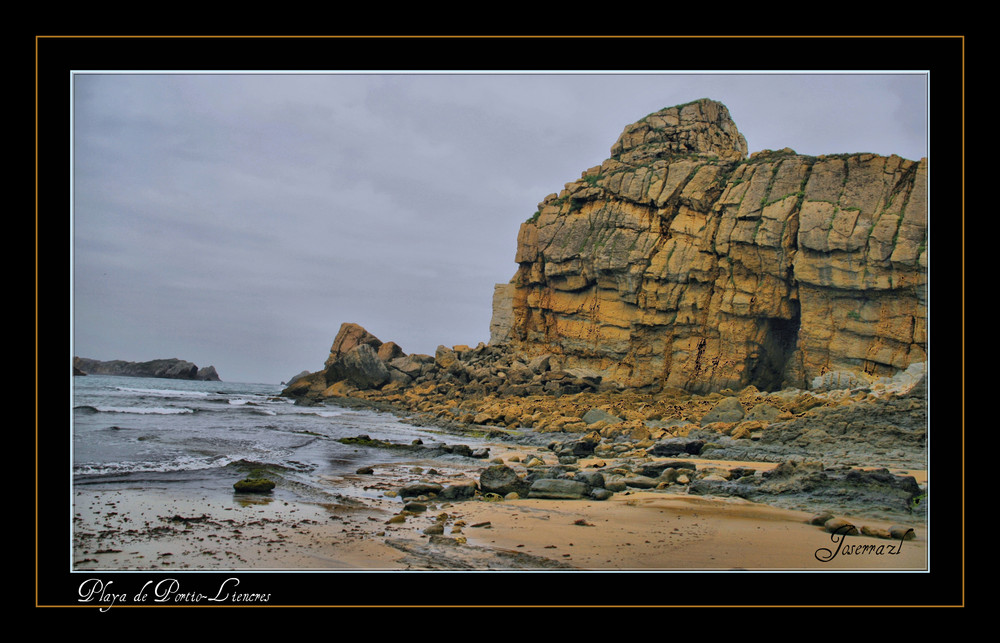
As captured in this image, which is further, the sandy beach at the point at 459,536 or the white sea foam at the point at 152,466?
the white sea foam at the point at 152,466

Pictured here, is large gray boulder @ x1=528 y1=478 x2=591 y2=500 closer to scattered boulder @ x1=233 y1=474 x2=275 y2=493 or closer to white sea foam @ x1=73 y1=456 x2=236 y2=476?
scattered boulder @ x1=233 y1=474 x2=275 y2=493

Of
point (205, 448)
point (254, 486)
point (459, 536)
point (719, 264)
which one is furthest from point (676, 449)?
point (719, 264)

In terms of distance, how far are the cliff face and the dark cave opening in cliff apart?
0.26ft

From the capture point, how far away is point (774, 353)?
33438mm

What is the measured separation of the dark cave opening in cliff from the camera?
32719 millimetres

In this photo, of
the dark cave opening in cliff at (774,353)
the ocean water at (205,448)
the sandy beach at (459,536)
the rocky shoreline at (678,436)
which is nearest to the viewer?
the sandy beach at (459,536)

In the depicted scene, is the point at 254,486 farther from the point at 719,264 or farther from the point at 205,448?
the point at 719,264

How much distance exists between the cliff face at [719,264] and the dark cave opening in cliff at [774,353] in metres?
0.08

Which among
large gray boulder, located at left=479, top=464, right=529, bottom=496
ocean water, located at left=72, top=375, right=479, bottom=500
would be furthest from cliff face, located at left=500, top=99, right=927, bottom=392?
large gray boulder, located at left=479, top=464, right=529, bottom=496

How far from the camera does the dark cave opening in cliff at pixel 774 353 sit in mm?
32719

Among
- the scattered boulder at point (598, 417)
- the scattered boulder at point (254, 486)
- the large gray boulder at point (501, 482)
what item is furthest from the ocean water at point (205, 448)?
the scattered boulder at point (598, 417)

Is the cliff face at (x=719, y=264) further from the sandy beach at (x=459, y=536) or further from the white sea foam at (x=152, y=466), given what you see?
the white sea foam at (x=152, y=466)
